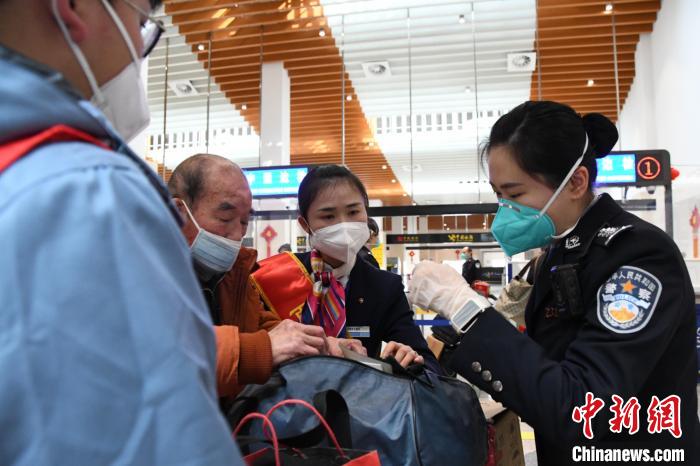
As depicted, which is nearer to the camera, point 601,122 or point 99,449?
point 99,449

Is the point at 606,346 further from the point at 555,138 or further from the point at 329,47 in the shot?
the point at 329,47

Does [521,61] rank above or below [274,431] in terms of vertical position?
above

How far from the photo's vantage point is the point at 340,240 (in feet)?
6.19

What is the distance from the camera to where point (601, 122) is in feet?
4.75

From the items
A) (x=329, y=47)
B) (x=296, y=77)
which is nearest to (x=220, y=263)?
(x=329, y=47)

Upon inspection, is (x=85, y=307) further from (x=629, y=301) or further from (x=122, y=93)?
(x=629, y=301)

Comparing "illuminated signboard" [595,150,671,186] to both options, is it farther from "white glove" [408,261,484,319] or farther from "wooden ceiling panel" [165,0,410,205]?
"white glove" [408,261,484,319]

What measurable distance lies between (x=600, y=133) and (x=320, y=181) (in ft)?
3.32

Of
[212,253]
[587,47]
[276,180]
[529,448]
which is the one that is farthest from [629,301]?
[587,47]

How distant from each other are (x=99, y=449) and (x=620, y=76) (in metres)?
10.5

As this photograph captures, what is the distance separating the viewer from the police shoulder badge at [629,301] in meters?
1.08

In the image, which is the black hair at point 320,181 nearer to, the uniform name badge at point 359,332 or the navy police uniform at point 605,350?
the uniform name badge at point 359,332

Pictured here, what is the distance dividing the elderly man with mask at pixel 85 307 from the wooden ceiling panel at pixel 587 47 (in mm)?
7907

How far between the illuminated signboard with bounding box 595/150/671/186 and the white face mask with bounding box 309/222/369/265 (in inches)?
209
